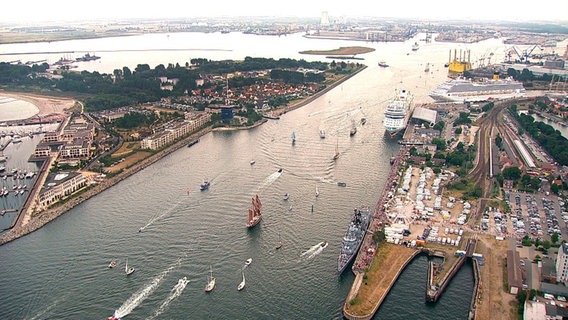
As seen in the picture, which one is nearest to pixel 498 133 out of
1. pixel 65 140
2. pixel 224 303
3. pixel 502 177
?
pixel 502 177

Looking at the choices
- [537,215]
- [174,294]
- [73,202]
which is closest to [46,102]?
[73,202]

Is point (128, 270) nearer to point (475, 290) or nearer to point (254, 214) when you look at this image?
point (254, 214)

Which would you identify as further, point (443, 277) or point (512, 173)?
point (512, 173)

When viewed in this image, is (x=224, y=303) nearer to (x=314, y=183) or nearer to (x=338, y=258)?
(x=338, y=258)

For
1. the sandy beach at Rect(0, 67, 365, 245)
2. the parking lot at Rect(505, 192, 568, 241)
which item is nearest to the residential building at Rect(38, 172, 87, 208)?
the sandy beach at Rect(0, 67, 365, 245)

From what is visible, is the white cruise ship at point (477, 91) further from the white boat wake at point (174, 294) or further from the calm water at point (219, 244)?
the white boat wake at point (174, 294)

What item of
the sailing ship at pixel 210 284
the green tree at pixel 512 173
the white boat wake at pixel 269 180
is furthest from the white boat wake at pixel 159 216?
the green tree at pixel 512 173
